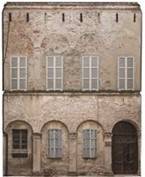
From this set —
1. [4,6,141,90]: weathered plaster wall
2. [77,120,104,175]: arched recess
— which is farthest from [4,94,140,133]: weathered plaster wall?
[4,6,141,90]: weathered plaster wall

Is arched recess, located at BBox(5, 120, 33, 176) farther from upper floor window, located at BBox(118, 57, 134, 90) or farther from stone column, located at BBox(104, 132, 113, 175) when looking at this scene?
upper floor window, located at BBox(118, 57, 134, 90)

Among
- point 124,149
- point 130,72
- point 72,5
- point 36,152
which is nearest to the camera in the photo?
point 36,152

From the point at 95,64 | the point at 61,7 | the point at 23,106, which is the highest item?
the point at 61,7

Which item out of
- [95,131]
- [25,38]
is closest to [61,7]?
[25,38]

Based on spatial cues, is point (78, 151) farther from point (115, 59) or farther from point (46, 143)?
point (115, 59)

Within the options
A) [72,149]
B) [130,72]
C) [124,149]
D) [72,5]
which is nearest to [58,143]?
[72,149]

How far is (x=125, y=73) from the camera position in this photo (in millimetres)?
31500

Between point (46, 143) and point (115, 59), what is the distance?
21.2ft

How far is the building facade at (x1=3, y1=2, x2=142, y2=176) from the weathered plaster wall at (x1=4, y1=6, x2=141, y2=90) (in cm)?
6

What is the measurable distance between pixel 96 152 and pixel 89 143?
683mm

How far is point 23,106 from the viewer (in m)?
31.3

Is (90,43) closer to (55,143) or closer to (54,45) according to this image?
(54,45)

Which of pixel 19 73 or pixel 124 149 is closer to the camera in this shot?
pixel 19 73

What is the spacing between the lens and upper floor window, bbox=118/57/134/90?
103 ft
